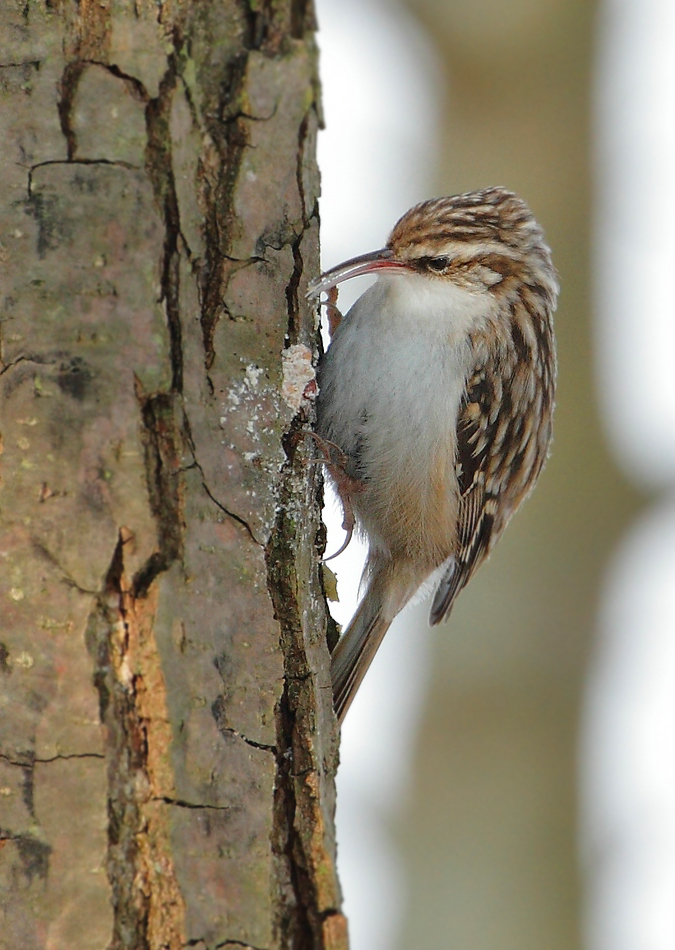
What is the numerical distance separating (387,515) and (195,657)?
4.61 feet

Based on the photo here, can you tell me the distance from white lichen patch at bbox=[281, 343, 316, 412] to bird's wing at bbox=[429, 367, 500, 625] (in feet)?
3.05

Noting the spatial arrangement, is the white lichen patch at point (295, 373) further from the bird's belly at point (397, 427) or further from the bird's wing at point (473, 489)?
the bird's wing at point (473, 489)

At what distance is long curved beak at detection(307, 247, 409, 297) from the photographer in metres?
2.45

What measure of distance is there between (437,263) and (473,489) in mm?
611

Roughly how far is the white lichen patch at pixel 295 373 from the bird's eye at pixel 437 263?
2.82ft

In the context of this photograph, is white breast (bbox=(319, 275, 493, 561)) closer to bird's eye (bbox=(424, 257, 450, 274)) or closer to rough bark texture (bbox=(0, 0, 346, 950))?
bird's eye (bbox=(424, 257, 450, 274))

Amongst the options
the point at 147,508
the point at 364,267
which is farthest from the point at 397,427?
the point at 147,508

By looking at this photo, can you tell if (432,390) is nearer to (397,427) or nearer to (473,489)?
(397,427)

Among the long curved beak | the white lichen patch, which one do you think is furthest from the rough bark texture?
the long curved beak

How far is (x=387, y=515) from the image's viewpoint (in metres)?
2.88

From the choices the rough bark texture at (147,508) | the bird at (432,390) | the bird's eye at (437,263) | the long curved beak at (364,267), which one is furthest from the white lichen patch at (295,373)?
the bird's eye at (437,263)

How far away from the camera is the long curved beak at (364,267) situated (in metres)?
2.45

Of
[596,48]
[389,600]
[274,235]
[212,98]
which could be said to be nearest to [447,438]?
[389,600]

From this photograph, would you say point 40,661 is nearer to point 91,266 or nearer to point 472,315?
point 91,266
